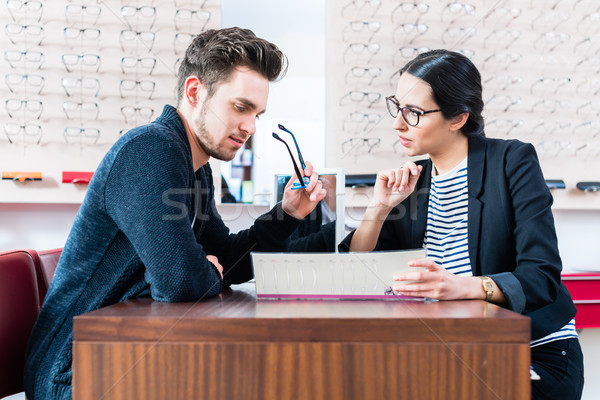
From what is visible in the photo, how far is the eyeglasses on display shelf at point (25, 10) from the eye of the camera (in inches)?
76.6

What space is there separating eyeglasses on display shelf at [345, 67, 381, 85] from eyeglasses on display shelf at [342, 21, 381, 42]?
0.41 ft

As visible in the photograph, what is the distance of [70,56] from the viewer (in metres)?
1.98

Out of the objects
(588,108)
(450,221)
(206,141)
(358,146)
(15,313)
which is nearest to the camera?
(15,313)

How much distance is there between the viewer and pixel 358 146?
6.74 ft

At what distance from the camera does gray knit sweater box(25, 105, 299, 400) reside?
76cm

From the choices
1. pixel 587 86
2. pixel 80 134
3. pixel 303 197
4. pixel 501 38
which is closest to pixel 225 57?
pixel 303 197

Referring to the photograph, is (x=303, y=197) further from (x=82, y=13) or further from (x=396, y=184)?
(x=82, y=13)

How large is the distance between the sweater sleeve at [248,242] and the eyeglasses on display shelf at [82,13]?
4.11 feet

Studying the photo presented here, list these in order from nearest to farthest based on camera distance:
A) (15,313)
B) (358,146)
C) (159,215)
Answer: (159,215) < (15,313) < (358,146)

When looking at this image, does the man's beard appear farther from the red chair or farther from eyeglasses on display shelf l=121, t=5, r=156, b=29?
eyeglasses on display shelf l=121, t=5, r=156, b=29

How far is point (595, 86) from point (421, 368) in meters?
2.04

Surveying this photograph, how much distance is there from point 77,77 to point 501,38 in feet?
5.81

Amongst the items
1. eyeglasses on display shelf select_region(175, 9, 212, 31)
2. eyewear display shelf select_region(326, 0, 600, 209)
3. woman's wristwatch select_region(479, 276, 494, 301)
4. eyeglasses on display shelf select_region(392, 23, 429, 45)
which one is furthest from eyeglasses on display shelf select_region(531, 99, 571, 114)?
woman's wristwatch select_region(479, 276, 494, 301)

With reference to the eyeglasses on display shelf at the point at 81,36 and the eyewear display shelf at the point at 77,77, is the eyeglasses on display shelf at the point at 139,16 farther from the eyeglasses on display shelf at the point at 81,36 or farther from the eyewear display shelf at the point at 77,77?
the eyeglasses on display shelf at the point at 81,36
